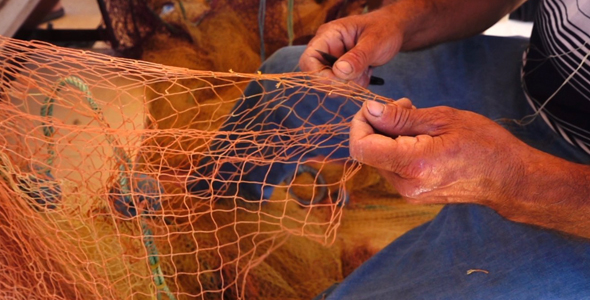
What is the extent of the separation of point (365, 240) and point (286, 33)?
33.2 inches

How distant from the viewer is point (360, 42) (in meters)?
0.82

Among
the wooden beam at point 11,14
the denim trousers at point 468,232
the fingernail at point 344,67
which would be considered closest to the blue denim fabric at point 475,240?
the denim trousers at point 468,232

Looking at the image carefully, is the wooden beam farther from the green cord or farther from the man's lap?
the man's lap

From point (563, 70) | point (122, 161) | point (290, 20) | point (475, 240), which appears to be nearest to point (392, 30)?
point (563, 70)

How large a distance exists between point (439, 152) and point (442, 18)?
0.50m

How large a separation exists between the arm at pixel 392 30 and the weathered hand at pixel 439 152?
6.1 inches

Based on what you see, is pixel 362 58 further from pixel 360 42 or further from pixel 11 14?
pixel 11 14

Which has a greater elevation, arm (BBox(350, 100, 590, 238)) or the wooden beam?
the wooden beam

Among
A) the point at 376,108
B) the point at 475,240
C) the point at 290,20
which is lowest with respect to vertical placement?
the point at 475,240

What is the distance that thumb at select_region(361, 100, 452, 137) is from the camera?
2.04 feet

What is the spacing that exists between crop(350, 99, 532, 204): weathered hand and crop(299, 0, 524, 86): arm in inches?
6.1

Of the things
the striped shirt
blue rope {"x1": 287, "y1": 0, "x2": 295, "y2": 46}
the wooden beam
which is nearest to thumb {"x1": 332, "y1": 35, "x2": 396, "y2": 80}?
the striped shirt

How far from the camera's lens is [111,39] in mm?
1691

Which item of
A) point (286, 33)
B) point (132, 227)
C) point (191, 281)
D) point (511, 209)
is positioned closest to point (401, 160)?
point (511, 209)
